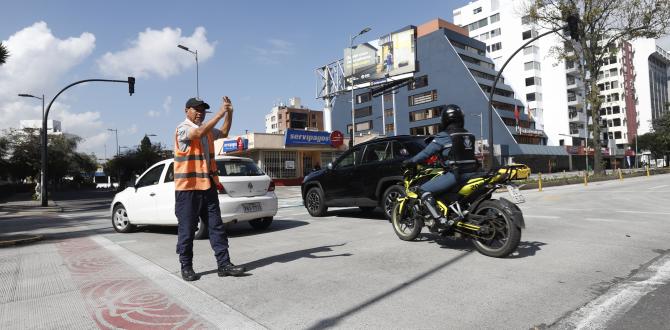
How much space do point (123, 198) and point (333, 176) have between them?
14.3ft

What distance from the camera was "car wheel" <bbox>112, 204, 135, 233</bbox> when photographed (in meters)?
8.20

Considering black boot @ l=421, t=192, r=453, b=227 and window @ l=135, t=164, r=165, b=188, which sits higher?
window @ l=135, t=164, r=165, b=188

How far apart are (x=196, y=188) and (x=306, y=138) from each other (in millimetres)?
27949

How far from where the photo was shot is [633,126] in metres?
84.9

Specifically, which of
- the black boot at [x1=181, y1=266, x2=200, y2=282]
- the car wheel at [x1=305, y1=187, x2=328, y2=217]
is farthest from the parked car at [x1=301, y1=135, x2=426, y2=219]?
the black boot at [x1=181, y1=266, x2=200, y2=282]

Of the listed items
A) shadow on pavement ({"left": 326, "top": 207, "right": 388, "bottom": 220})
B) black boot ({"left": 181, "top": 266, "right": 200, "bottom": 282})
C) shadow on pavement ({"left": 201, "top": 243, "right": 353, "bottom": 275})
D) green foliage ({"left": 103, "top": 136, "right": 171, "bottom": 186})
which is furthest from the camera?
green foliage ({"left": 103, "top": 136, "right": 171, "bottom": 186})

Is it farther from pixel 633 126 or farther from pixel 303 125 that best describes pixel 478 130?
pixel 303 125

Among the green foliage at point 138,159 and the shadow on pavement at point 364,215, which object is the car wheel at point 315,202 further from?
the green foliage at point 138,159

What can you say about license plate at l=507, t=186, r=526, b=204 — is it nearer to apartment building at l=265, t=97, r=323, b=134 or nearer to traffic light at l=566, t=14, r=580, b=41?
traffic light at l=566, t=14, r=580, b=41

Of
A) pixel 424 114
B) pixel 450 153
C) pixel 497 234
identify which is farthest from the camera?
pixel 424 114

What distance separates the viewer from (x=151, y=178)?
778cm

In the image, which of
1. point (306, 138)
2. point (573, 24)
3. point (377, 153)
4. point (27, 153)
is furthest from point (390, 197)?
point (27, 153)

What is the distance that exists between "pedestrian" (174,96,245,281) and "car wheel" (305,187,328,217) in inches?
207

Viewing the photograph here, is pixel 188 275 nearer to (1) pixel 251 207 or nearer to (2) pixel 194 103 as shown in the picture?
(2) pixel 194 103
